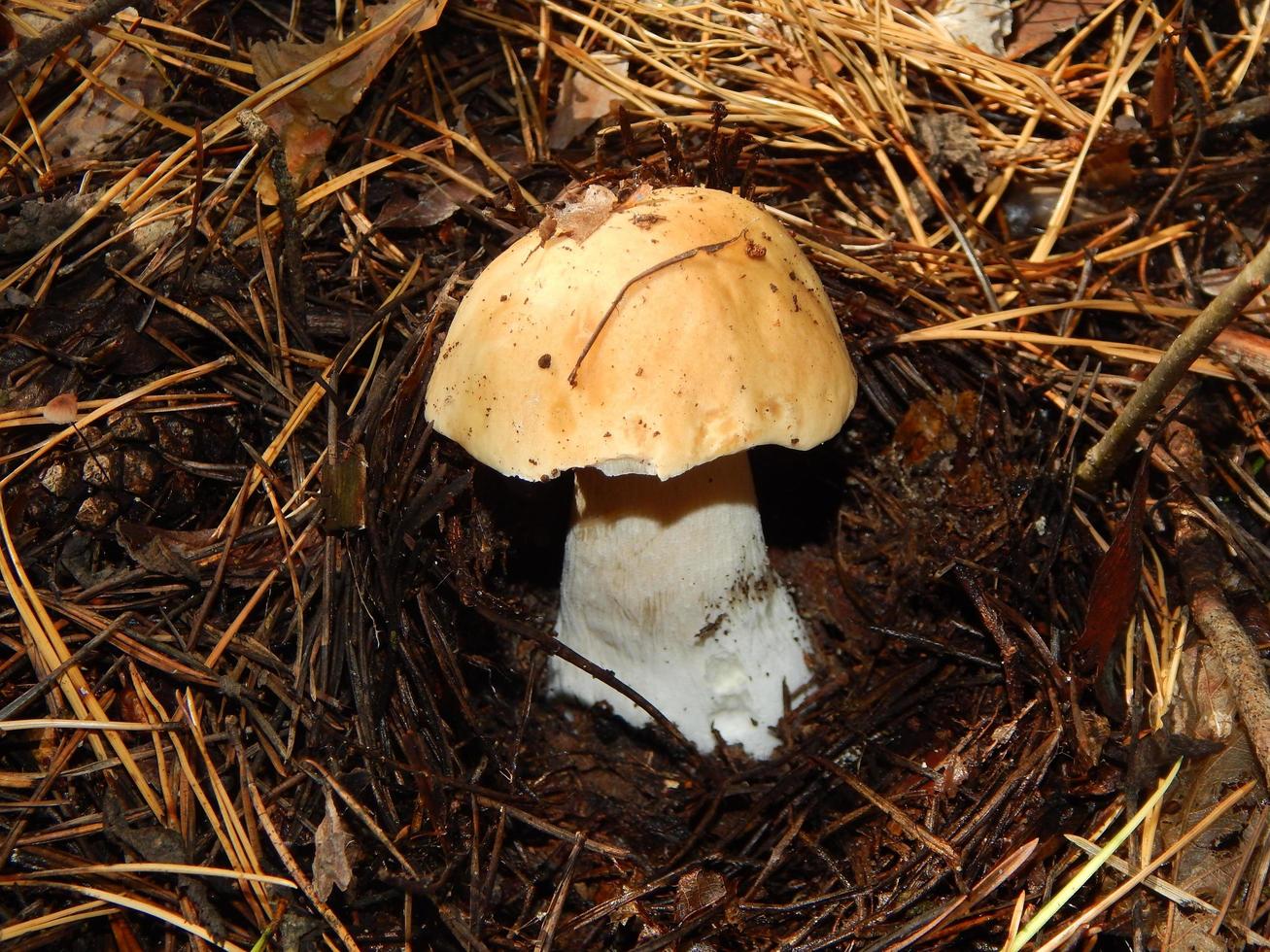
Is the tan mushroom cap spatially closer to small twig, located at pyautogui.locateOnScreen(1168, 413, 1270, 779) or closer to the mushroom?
the mushroom

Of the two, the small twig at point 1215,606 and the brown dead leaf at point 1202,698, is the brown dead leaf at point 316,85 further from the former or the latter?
the brown dead leaf at point 1202,698

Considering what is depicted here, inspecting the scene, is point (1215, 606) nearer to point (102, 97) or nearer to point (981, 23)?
point (981, 23)

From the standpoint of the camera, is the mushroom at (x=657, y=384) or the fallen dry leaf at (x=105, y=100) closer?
the mushroom at (x=657, y=384)

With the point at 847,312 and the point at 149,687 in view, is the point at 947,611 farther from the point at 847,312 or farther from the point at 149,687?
the point at 149,687

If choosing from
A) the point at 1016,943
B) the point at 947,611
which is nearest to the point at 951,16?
the point at 947,611

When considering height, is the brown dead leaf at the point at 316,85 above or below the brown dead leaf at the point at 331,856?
above

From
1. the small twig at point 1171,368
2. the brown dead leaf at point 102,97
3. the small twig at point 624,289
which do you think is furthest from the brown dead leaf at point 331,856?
the brown dead leaf at point 102,97

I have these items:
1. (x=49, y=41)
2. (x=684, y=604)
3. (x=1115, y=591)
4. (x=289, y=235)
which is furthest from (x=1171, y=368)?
(x=49, y=41)
